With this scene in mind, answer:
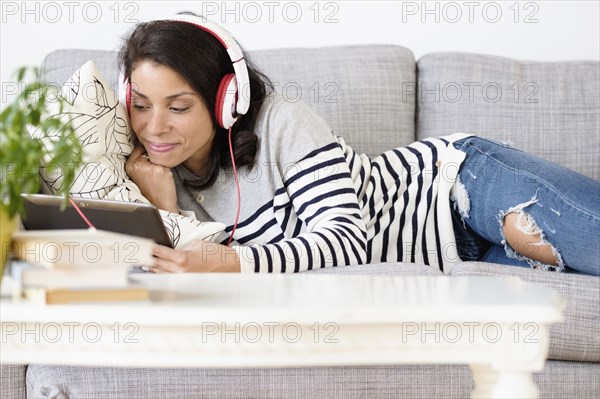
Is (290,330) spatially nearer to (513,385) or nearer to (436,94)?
(513,385)

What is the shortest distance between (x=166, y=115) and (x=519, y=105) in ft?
2.91

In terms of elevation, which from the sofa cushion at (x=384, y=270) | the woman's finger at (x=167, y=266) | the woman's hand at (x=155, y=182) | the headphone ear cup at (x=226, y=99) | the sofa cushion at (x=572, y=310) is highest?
the headphone ear cup at (x=226, y=99)

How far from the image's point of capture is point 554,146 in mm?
2035

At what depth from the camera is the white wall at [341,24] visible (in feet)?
7.39

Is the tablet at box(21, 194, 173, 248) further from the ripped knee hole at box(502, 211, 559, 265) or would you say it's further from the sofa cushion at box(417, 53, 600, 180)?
the sofa cushion at box(417, 53, 600, 180)

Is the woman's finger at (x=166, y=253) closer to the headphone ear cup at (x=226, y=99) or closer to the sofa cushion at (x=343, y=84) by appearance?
the headphone ear cup at (x=226, y=99)

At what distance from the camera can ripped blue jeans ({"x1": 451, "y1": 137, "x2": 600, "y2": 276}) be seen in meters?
1.63

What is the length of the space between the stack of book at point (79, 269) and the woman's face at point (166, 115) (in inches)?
29.7

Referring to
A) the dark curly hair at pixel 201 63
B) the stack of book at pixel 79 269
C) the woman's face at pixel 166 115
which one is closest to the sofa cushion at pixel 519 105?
the dark curly hair at pixel 201 63

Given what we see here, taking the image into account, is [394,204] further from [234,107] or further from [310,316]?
[310,316]

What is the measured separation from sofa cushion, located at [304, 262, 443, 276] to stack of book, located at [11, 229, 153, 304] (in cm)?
65

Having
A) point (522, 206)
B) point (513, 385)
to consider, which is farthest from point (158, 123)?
point (513, 385)

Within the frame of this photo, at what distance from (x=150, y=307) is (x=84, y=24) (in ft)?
5.15

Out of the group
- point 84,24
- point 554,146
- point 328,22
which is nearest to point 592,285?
point 554,146
